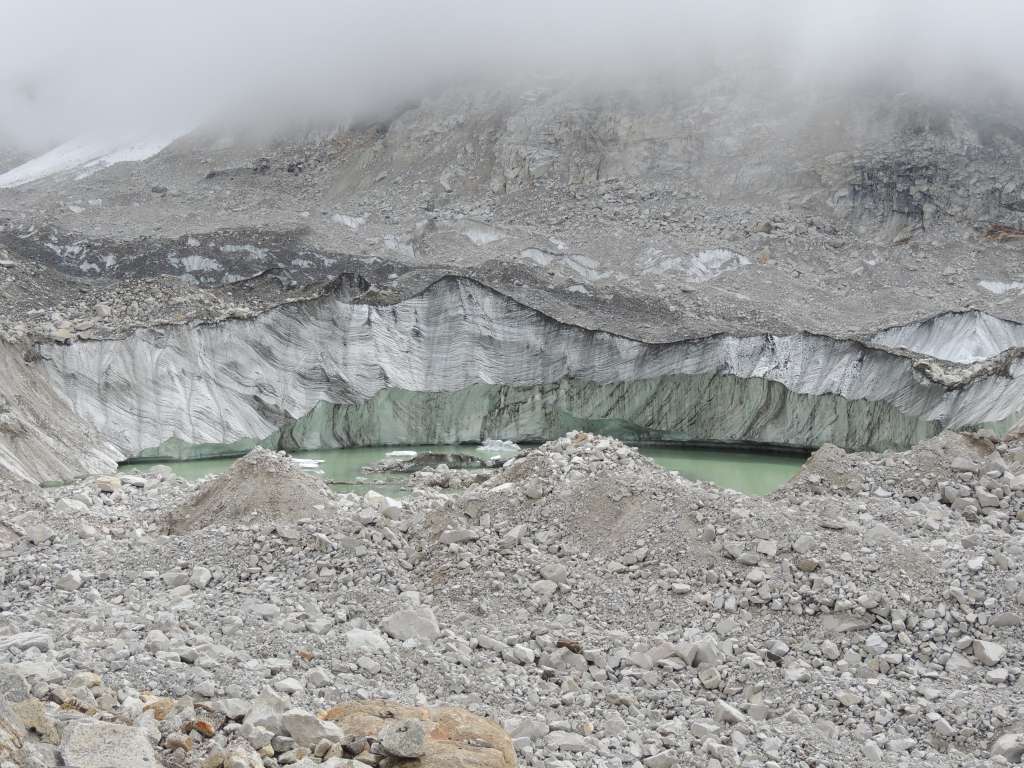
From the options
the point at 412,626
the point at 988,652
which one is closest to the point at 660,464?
the point at 988,652

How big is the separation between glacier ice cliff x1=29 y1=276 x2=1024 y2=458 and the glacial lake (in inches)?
23.9

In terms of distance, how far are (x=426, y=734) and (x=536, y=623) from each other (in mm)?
2829

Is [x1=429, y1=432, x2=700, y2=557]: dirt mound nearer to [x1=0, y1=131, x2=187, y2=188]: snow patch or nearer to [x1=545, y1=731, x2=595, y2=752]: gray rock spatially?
[x1=545, y1=731, x2=595, y2=752]: gray rock

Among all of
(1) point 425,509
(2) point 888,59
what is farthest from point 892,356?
(2) point 888,59

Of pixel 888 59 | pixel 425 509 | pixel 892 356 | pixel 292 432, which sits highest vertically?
pixel 888 59

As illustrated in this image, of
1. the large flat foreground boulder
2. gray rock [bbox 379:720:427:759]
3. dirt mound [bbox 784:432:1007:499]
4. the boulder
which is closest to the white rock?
dirt mound [bbox 784:432:1007:499]

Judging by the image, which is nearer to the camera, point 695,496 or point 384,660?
point 384,660

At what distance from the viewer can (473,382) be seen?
26.3 meters

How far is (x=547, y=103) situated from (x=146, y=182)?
1869cm

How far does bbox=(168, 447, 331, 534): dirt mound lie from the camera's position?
1035 cm

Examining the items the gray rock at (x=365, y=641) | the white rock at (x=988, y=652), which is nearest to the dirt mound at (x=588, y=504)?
the gray rock at (x=365, y=641)

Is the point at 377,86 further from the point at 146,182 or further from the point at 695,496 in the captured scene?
the point at 695,496

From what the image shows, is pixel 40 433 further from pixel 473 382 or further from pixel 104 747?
pixel 104 747

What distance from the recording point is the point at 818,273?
36.6m
